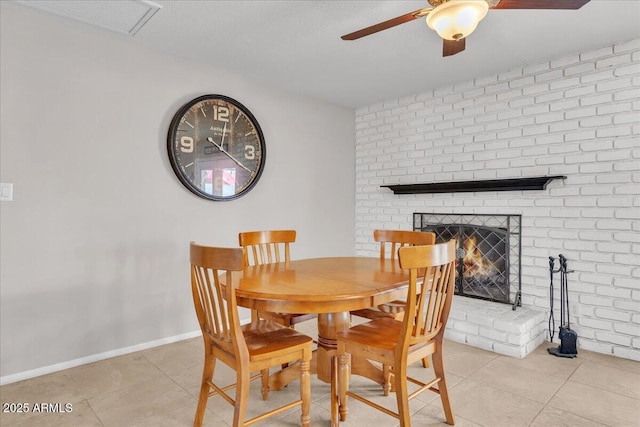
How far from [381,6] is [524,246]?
2.24 m

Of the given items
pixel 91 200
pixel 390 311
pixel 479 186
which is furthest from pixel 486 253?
pixel 91 200

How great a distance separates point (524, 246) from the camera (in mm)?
3105

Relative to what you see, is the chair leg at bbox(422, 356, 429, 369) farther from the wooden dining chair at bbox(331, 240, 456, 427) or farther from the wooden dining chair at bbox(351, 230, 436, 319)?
the wooden dining chair at bbox(331, 240, 456, 427)

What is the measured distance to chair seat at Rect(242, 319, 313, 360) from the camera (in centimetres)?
161

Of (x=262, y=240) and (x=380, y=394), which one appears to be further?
(x=262, y=240)

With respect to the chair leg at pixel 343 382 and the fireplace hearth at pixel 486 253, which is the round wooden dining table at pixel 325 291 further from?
the fireplace hearth at pixel 486 253

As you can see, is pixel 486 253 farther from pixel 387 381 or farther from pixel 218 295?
pixel 218 295

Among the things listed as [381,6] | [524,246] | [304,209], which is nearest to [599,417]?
[524,246]

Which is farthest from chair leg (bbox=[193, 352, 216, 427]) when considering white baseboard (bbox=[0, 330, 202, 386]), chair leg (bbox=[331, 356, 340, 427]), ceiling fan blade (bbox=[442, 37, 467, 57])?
ceiling fan blade (bbox=[442, 37, 467, 57])

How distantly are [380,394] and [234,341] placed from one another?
3.45 ft

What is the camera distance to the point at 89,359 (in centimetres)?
251

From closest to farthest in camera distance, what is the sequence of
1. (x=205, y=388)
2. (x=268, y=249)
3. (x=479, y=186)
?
1. (x=205, y=388)
2. (x=268, y=249)
3. (x=479, y=186)

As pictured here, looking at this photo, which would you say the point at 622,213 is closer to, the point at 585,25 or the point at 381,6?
the point at 585,25

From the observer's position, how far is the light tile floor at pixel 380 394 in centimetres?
184
